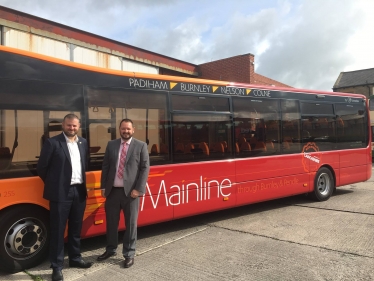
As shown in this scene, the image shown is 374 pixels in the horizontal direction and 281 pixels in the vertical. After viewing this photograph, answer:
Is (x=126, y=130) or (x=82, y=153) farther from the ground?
(x=126, y=130)

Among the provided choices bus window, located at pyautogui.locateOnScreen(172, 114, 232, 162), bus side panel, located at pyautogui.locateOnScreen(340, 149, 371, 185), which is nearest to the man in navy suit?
bus window, located at pyautogui.locateOnScreen(172, 114, 232, 162)

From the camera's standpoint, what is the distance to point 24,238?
4.02m

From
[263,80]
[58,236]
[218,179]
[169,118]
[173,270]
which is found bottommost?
[173,270]

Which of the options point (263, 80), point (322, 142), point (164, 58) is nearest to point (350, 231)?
point (322, 142)

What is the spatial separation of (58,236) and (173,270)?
57.6 inches

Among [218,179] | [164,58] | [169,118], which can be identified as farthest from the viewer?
[164,58]

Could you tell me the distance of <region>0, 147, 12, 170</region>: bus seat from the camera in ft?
12.6

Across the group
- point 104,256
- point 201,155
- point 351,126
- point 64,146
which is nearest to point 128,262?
point 104,256

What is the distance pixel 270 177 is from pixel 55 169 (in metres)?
4.52

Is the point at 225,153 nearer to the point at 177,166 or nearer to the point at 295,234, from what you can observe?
the point at 177,166

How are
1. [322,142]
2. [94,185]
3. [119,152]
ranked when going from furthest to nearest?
[322,142], [94,185], [119,152]

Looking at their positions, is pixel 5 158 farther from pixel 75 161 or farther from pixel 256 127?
pixel 256 127

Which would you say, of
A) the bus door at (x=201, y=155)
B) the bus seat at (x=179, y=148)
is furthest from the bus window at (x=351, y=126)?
the bus seat at (x=179, y=148)

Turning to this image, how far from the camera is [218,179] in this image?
234 inches
